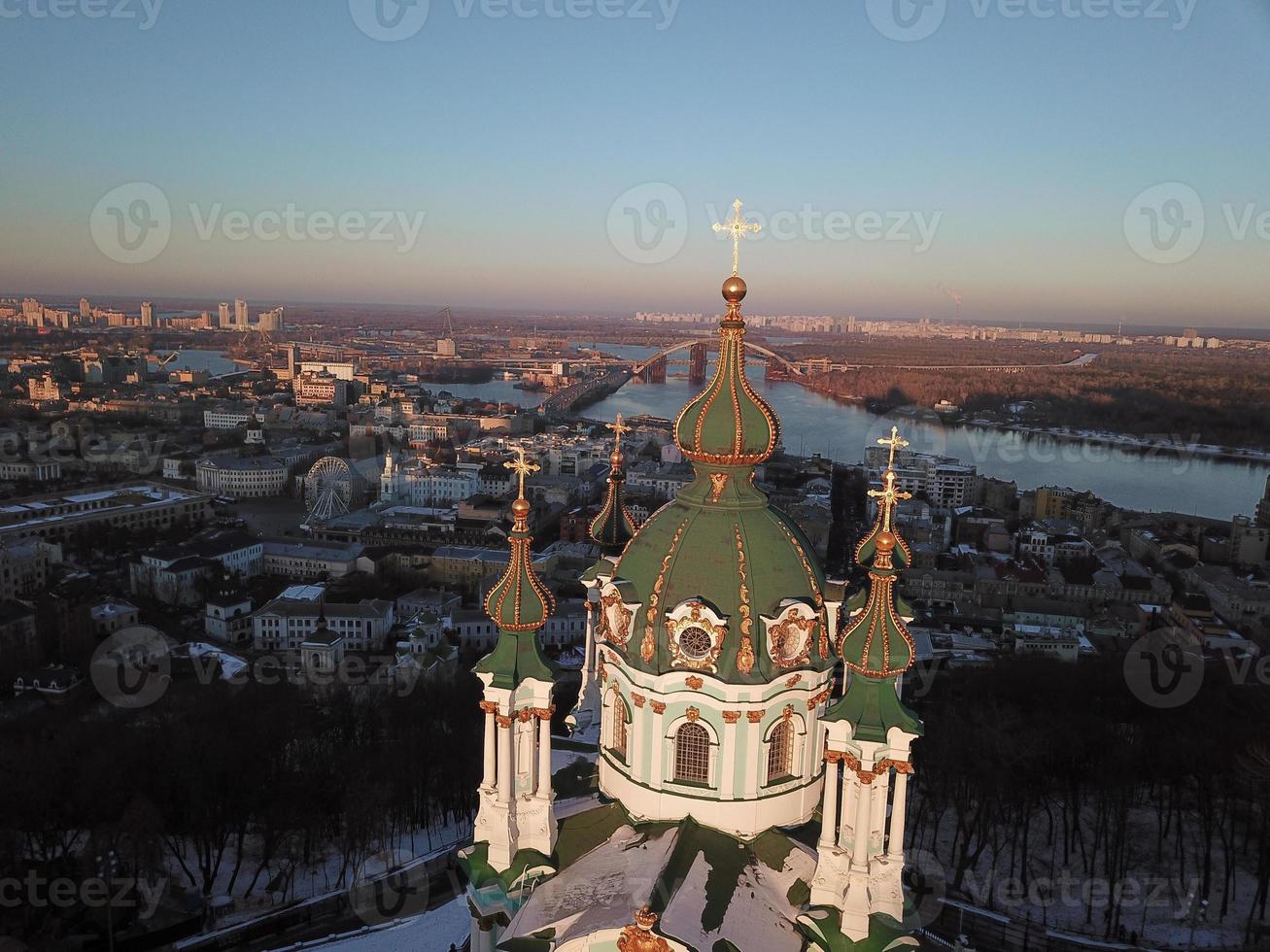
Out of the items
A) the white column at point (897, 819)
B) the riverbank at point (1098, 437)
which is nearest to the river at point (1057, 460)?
the riverbank at point (1098, 437)

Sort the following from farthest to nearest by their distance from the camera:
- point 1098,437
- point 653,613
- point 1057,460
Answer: point 1098,437 < point 1057,460 < point 653,613

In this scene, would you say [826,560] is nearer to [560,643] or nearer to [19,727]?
[560,643]

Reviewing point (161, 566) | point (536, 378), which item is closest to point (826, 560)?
point (161, 566)

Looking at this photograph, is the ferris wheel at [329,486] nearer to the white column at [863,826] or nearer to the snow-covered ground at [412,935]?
the snow-covered ground at [412,935]

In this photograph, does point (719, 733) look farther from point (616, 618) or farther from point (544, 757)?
point (544, 757)

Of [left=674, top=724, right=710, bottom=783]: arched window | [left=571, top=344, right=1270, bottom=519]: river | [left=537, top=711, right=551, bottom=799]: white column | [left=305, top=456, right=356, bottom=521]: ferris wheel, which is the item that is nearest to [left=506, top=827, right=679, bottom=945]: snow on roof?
[left=674, top=724, right=710, bottom=783]: arched window

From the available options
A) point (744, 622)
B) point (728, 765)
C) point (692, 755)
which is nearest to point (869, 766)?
point (728, 765)
